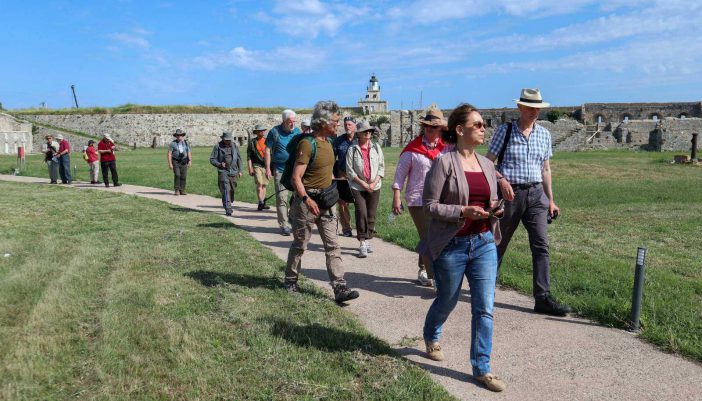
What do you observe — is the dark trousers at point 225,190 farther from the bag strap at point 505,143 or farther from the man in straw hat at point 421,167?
the bag strap at point 505,143

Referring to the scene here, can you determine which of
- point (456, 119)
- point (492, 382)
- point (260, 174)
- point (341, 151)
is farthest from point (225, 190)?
point (492, 382)

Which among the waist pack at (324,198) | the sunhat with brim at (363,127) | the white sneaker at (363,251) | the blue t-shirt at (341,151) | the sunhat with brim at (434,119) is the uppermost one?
the sunhat with brim at (434,119)

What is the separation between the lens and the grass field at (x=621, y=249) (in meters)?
5.03

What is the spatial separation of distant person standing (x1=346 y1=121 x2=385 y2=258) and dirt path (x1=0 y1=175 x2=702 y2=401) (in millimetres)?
1245

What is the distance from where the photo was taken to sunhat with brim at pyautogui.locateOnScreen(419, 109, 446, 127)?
5906mm

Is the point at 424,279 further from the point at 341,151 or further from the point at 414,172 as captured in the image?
the point at 341,151

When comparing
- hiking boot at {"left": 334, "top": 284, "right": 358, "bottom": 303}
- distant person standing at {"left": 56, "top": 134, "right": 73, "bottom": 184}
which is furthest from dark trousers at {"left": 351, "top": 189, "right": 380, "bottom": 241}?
distant person standing at {"left": 56, "top": 134, "right": 73, "bottom": 184}

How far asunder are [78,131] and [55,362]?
179 ft

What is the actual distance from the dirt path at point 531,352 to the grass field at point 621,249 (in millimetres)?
346

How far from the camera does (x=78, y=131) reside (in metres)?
51.9

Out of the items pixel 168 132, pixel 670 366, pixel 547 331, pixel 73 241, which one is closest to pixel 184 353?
pixel 547 331

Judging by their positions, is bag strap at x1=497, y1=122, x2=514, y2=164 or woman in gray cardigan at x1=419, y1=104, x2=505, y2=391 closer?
woman in gray cardigan at x1=419, y1=104, x2=505, y2=391

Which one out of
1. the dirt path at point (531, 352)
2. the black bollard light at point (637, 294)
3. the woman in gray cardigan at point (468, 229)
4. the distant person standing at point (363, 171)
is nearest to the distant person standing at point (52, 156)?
the distant person standing at point (363, 171)

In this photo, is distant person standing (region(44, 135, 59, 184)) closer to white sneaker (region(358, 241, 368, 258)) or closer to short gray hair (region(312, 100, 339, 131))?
white sneaker (region(358, 241, 368, 258))
